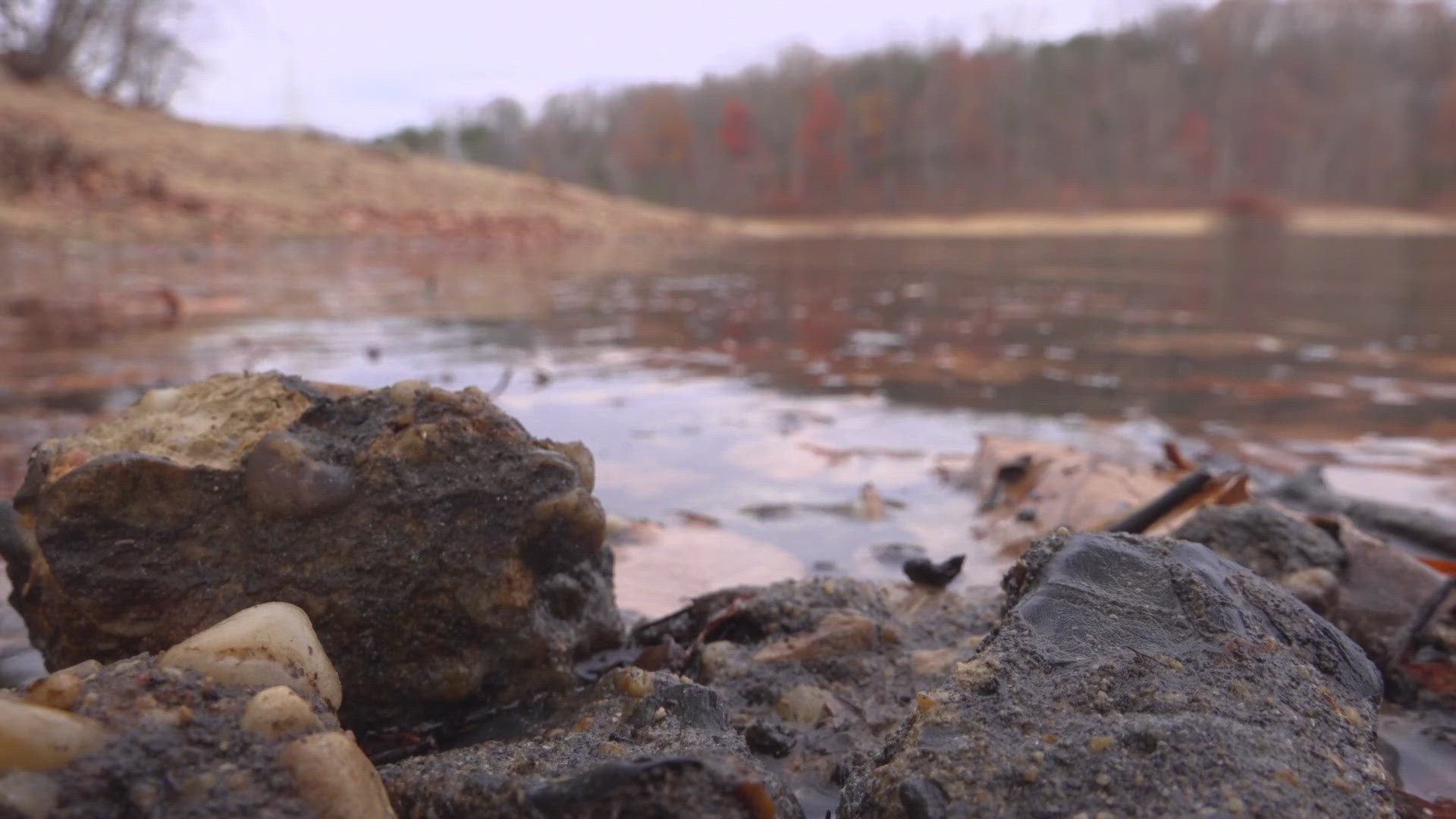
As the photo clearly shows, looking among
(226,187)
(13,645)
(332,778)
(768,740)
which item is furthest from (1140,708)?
(226,187)

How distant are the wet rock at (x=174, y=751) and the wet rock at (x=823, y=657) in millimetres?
543

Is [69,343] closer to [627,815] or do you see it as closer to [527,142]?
[627,815]

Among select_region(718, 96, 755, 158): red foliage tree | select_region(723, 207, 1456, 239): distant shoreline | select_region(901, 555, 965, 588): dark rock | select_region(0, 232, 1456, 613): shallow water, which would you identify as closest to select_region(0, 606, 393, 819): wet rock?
select_region(0, 232, 1456, 613): shallow water

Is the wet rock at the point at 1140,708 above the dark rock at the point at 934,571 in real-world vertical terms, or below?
above

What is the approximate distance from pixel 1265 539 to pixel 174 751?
5.42 feet

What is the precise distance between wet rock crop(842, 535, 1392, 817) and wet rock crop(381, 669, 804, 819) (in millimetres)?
143

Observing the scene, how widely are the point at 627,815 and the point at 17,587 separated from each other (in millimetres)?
1000

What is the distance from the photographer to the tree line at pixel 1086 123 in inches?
1766

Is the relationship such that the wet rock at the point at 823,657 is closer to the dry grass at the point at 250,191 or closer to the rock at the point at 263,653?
the rock at the point at 263,653

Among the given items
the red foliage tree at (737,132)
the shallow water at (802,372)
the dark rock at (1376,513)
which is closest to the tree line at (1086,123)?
the red foliage tree at (737,132)

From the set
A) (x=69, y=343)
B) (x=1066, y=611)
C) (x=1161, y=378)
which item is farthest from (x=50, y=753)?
(x=69, y=343)

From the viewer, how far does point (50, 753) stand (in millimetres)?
739

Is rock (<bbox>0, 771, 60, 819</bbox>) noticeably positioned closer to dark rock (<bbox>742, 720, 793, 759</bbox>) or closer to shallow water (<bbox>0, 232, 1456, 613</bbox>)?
dark rock (<bbox>742, 720, 793, 759</bbox>)

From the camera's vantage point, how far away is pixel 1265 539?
1.72 meters
